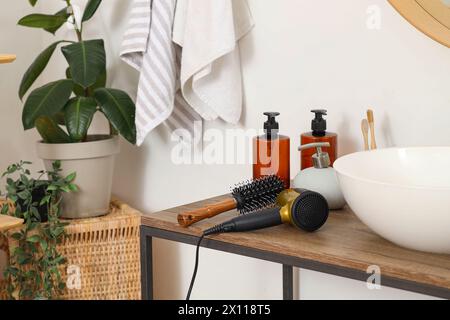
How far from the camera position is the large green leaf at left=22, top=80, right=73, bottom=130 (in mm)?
1756

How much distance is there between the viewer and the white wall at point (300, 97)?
1456 millimetres

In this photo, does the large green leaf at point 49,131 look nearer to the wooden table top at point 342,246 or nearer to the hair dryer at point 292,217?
the wooden table top at point 342,246

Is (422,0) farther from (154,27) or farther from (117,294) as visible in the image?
(117,294)

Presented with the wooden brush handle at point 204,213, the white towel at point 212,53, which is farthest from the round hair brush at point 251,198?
the white towel at point 212,53

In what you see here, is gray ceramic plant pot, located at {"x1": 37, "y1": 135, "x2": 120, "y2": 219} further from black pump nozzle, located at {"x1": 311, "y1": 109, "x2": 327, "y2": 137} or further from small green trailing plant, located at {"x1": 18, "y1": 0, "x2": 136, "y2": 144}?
black pump nozzle, located at {"x1": 311, "y1": 109, "x2": 327, "y2": 137}

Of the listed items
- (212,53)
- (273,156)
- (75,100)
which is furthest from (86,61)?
(273,156)

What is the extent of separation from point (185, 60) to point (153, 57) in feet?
0.29

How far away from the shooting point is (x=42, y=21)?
188 centimetres

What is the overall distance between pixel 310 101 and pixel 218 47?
0.83ft

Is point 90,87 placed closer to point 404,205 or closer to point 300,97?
point 300,97

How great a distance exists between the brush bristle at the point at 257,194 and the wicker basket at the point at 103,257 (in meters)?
0.65

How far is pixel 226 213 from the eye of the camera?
133 cm

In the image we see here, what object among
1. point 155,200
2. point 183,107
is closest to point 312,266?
point 183,107

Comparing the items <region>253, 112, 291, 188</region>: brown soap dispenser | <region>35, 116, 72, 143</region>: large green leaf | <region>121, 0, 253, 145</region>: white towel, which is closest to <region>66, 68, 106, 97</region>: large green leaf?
<region>35, 116, 72, 143</region>: large green leaf
